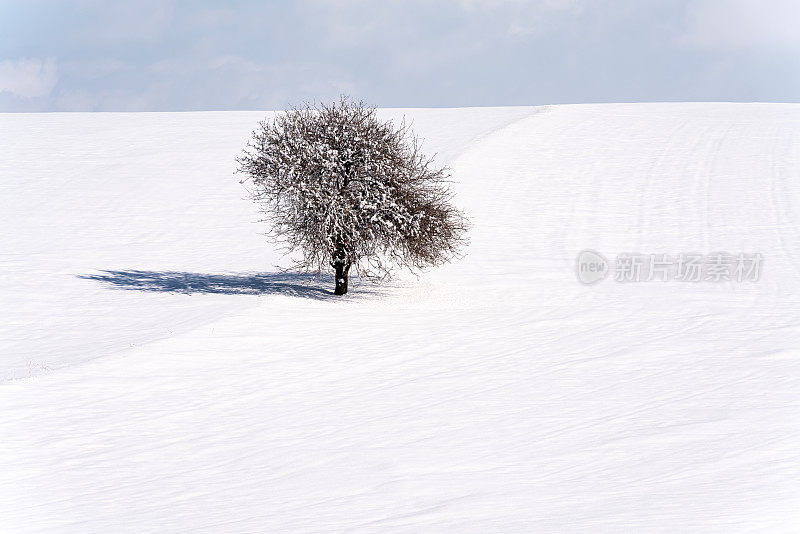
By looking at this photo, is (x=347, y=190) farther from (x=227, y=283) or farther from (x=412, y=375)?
(x=412, y=375)

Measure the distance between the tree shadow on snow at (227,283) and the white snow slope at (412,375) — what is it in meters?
0.19

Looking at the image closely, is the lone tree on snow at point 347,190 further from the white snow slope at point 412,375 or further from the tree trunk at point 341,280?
the white snow slope at point 412,375

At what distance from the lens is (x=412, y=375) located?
15.2 meters

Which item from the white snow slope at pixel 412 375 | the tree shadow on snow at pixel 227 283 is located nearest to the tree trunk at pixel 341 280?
the tree shadow on snow at pixel 227 283

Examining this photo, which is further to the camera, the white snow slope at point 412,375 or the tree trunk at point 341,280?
the tree trunk at point 341,280

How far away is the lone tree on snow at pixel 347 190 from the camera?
21.1m

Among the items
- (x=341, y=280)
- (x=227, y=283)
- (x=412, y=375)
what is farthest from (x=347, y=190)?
(x=412, y=375)

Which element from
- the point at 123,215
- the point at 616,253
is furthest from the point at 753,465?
the point at 123,215

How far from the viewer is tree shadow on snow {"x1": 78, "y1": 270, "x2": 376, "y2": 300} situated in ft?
78.3

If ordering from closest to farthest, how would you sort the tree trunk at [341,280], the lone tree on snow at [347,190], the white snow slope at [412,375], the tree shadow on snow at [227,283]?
the white snow slope at [412,375] → the lone tree on snow at [347,190] → the tree trunk at [341,280] → the tree shadow on snow at [227,283]

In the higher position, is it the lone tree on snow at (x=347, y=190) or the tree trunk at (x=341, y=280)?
the lone tree on snow at (x=347, y=190)

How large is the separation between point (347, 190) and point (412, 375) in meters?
7.60

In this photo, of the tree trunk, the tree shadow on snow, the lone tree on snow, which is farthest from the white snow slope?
the lone tree on snow

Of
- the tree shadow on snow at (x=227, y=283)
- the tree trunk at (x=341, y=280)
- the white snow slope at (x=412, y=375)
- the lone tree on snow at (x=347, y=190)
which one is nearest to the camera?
the white snow slope at (x=412, y=375)
